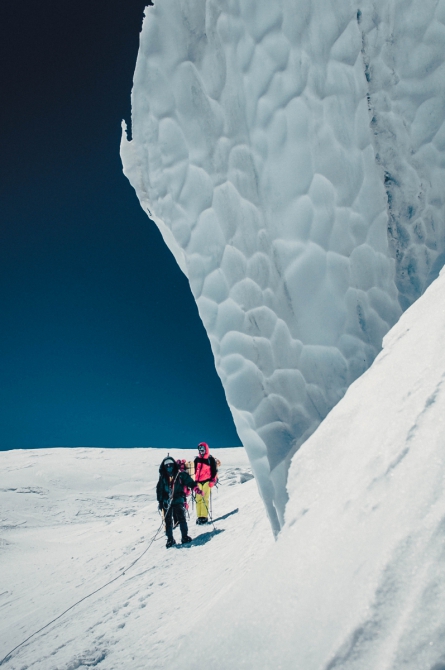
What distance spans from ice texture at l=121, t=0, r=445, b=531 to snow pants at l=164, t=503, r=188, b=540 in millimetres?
3001

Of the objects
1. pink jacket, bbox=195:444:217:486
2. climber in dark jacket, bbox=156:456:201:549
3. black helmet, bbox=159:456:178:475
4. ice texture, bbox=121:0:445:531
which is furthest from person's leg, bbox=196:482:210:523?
ice texture, bbox=121:0:445:531

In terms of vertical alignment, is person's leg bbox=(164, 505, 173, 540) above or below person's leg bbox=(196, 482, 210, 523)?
below

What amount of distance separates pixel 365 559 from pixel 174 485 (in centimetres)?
415

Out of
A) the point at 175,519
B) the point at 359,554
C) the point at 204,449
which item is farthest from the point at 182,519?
the point at 359,554

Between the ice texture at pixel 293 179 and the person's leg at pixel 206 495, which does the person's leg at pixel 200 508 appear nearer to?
the person's leg at pixel 206 495

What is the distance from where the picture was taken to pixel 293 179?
1.52 m

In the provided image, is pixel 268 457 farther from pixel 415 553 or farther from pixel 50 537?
pixel 50 537

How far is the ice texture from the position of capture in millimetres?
1502

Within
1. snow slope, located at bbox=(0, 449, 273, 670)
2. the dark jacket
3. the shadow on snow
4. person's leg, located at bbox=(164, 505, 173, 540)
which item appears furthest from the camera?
the dark jacket

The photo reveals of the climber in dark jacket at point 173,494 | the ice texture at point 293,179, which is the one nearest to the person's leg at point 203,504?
the climber in dark jacket at point 173,494

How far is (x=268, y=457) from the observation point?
4.86 ft

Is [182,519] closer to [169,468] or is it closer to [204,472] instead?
[169,468]

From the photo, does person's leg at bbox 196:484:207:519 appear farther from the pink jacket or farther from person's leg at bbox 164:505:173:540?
person's leg at bbox 164:505:173:540

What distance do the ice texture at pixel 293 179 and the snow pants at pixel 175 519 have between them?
3001mm
